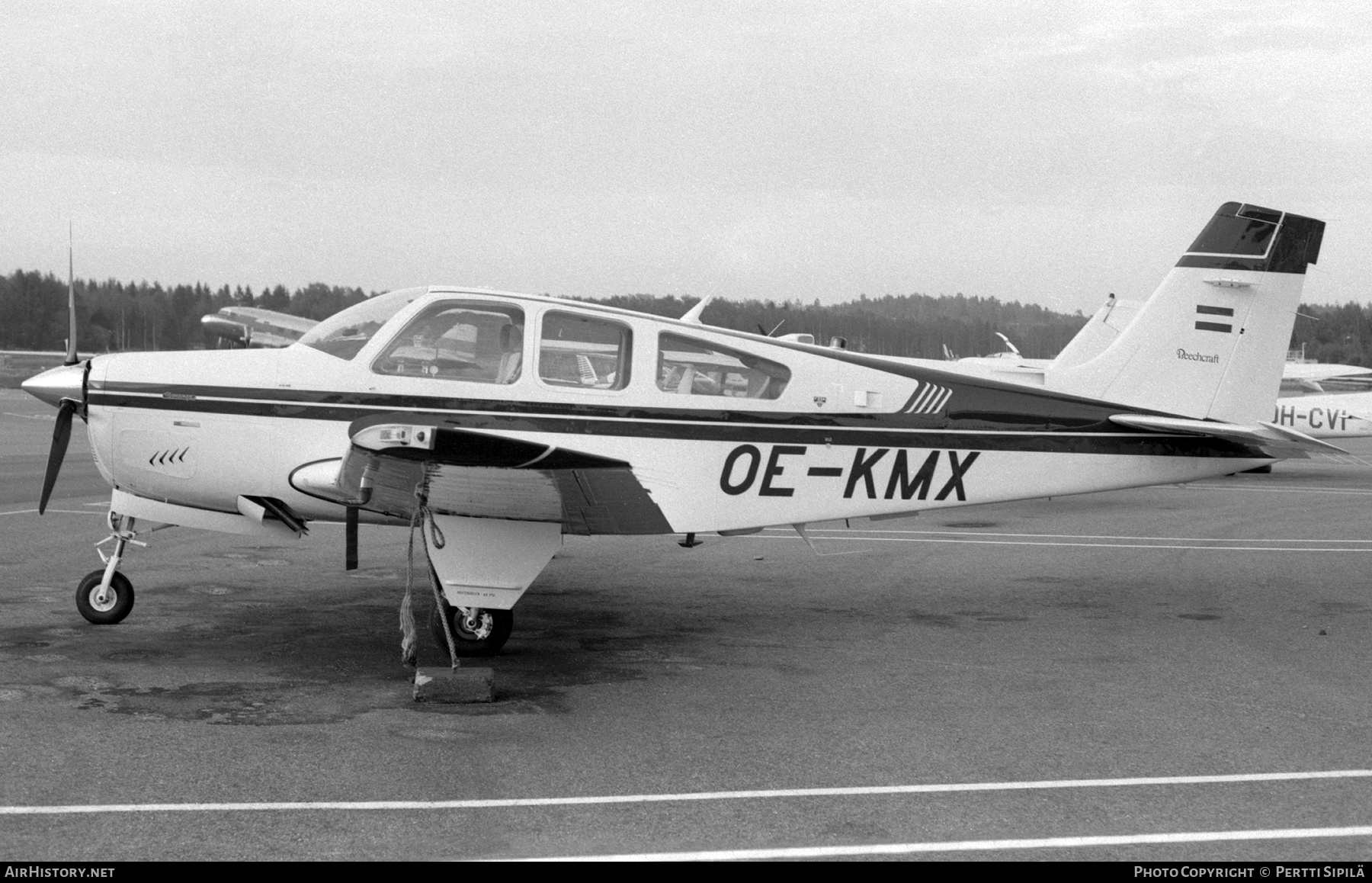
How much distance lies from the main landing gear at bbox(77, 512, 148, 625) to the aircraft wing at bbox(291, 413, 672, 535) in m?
1.39

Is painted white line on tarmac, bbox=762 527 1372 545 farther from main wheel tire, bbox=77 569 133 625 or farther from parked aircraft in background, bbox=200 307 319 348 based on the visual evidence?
parked aircraft in background, bbox=200 307 319 348

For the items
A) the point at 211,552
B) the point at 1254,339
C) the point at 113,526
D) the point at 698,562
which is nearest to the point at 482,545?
the point at 113,526

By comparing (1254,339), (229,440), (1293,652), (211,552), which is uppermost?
(1254,339)

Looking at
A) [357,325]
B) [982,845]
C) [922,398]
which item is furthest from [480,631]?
[982,845]

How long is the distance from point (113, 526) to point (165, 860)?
14.5 ft

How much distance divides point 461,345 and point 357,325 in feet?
2.40

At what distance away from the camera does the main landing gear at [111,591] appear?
7.79 meters

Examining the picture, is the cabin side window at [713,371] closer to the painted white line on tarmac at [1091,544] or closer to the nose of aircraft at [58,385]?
the nose of aircraft at [58,385]

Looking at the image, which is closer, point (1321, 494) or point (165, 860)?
point (165, 860)

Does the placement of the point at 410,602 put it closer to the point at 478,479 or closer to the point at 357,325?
Answer: the point at 478,479

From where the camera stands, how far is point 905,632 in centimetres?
834

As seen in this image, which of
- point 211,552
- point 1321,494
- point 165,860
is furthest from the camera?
point 1321,494

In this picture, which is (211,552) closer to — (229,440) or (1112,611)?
(229,440)

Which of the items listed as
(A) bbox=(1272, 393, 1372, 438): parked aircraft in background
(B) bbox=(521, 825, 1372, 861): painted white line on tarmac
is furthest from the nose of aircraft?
(A) bbox=(1272, 393, 1372, 438): parked aircraft in background
